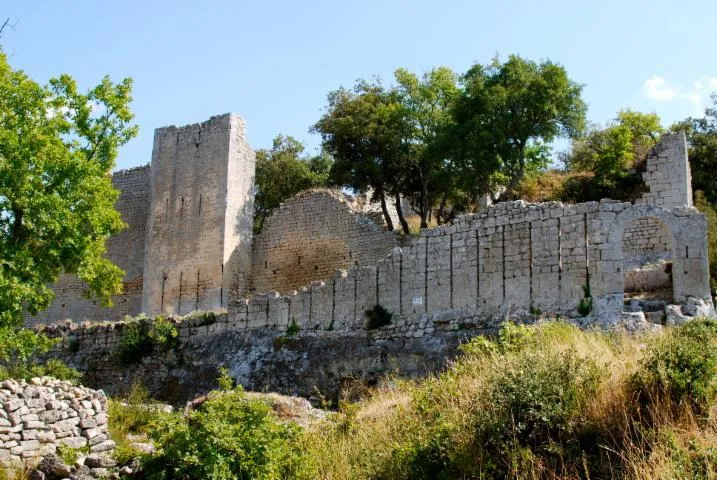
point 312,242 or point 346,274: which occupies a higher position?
point 312,242

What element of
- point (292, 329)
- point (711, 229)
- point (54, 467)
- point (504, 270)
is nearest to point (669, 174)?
point (711, 229)

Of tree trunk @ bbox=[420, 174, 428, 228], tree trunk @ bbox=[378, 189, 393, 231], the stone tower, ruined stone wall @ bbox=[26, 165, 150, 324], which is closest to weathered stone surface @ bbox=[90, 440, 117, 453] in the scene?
the stone tower

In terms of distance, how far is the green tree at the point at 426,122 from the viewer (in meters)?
26.0

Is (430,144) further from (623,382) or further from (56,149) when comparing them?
(623,382)

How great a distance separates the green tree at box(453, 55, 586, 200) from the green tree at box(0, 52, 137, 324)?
9.39m

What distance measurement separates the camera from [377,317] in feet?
60.5

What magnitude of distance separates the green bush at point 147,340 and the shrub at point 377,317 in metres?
5.32

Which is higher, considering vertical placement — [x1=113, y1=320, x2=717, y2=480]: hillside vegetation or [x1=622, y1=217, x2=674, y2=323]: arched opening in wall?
[x1=622, y1=217, x2=674, y2=323]: arched opening in wall

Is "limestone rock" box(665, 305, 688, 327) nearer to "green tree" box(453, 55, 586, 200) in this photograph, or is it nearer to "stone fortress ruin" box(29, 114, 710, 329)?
"stone fortress ruin" box(29, 114, 710, 329)

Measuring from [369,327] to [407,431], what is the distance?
711 cm

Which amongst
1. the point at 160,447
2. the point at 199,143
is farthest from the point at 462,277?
the point at 199,143

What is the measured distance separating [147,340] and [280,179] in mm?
12726

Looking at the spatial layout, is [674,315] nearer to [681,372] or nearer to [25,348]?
[681,372]

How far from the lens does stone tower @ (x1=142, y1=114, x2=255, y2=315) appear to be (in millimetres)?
26797
